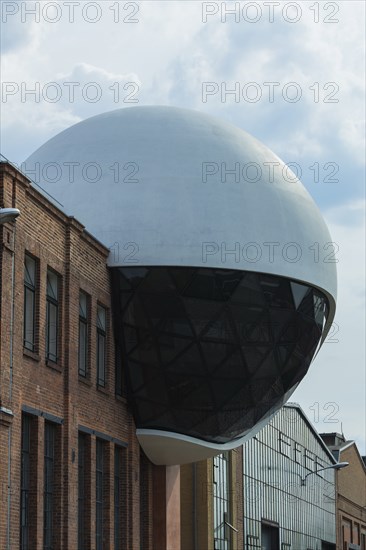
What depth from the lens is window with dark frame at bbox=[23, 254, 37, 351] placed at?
24859 mm

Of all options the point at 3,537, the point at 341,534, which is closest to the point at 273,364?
the point at 3,537

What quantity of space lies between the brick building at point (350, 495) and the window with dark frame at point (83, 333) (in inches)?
1938

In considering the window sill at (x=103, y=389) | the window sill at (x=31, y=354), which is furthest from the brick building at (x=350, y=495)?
the window sill at (x=31, y=354)

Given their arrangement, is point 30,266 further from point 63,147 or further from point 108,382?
point 63,147

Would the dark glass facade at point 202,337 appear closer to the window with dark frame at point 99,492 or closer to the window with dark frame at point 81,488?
the window with dark frame at point 99,492

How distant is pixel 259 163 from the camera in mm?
32969

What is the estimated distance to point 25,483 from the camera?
24.3 metres

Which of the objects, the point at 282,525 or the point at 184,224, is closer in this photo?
the point at 184,224

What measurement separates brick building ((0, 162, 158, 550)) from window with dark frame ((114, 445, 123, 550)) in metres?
0.03

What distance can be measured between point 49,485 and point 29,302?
4.20 m

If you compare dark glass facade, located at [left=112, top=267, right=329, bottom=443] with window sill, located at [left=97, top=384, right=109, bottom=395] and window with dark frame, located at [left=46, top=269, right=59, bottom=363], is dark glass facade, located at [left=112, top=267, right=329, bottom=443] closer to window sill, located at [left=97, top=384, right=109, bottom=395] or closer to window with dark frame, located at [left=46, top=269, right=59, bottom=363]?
window sill, located at [left=97, top=384, right=109, bottom=395]

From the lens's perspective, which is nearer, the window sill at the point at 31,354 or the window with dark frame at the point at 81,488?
the window sill at the point at 31,354

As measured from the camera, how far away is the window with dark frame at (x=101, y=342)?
98.0 feet

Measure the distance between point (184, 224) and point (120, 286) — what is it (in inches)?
94.9
